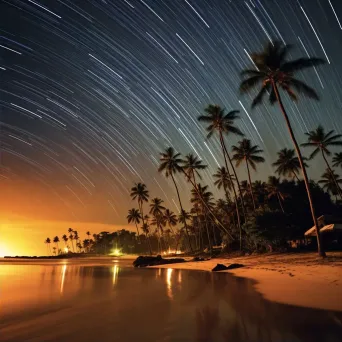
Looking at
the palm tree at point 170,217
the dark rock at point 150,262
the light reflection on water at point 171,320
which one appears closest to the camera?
the light reflection on water at point 171,320

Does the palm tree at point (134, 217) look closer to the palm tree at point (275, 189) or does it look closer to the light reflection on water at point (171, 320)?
the palm tree at point (275, 189)

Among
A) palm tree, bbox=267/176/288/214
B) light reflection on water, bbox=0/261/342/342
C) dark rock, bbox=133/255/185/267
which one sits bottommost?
light reflection on water, bbox=0/261/342/342

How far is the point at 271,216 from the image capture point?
36375mm

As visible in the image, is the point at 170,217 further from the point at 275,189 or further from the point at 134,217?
the point at 275,189

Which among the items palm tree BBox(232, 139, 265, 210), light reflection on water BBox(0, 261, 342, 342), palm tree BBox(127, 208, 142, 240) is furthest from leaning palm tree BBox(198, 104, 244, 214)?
palm tree BBox(127, 208, 142, 240)

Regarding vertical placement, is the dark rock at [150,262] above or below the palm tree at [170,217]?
below

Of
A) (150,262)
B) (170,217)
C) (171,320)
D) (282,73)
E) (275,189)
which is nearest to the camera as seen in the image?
(171,320)

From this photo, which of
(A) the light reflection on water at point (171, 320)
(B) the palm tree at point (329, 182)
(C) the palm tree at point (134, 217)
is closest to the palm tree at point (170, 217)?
(C) the palm tree at point (134, 217)

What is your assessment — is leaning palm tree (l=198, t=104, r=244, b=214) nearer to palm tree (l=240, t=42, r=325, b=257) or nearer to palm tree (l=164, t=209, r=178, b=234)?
palm tree (l=240, t=42, r=325, b=257)

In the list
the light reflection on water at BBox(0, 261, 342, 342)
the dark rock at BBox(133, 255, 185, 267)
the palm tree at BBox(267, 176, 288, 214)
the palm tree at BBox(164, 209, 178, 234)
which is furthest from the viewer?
the palm tree at BBox(164, 209, 178, 234)

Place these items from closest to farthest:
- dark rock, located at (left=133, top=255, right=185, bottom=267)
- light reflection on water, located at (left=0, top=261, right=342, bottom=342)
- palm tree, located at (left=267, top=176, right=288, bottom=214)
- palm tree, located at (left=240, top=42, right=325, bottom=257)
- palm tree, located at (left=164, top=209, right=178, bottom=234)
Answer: light reflection on water, located at (left=0, top=261, right=342, bottom=342), palm tree, located at (left=240, top=42, right=325, bottom=257), dark rock, located at (left=133, top=255, right=185, bottom=267), palm tree, located at (left=267, top=176, right=288, bottom=214), palm tree, located at (left=164, top=209, right=178, bottom=234)

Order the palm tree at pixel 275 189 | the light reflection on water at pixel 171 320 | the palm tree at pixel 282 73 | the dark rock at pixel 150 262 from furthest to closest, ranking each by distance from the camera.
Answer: the palm tree at pixel 275 189 → the dark rock at pixel 150 262 → the palm tree at pixel 282 73 → the light reflection on water at pixel 171 320

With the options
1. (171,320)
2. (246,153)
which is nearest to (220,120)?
(246,153)

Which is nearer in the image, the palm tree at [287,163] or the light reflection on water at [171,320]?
the light reflection on water at [171,320]
